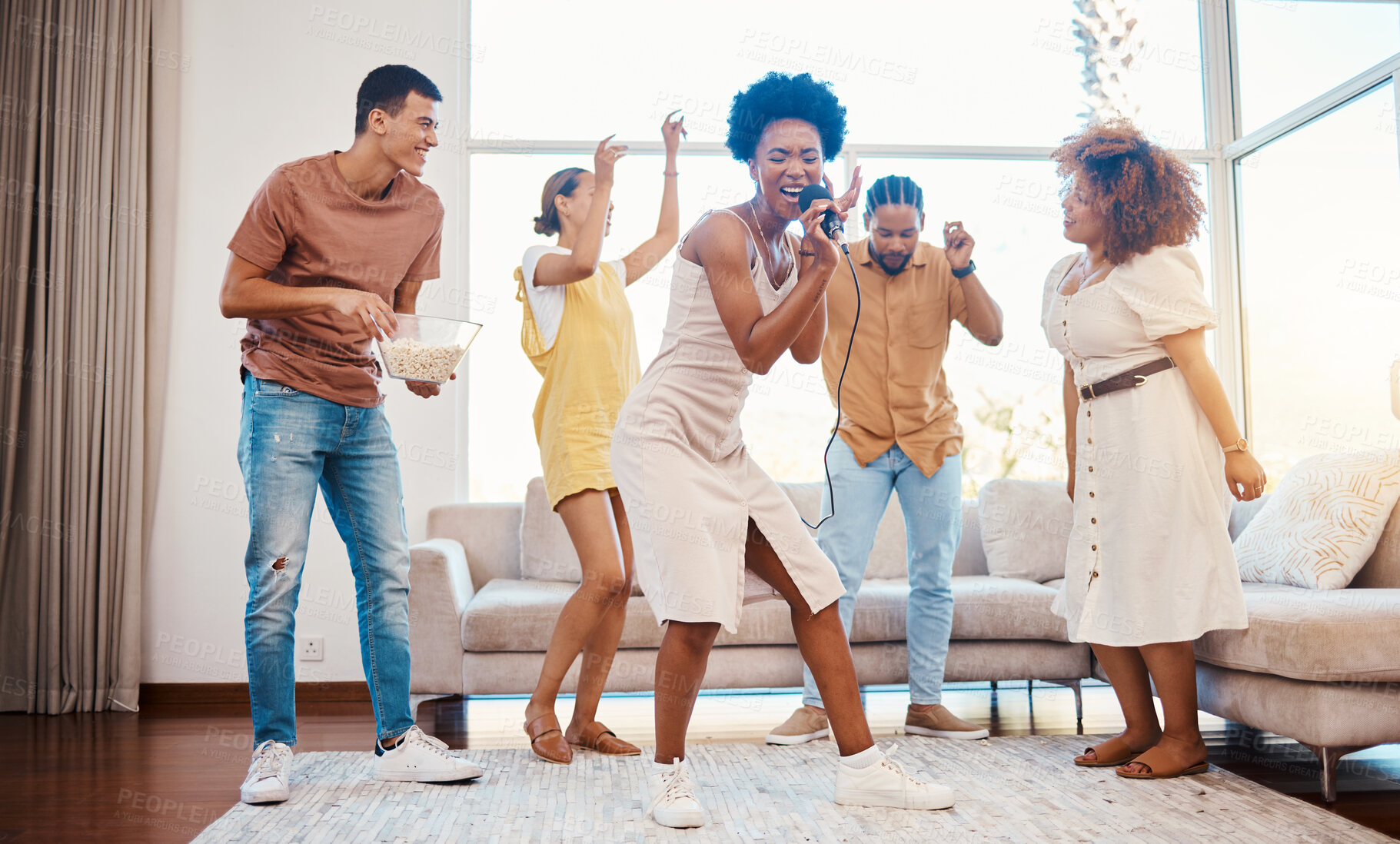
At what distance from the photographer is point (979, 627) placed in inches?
125

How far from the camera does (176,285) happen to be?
375 cm

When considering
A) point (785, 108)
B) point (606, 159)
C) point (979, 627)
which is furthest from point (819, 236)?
point (979, 627)

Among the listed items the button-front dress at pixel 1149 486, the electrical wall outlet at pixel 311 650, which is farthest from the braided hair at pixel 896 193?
the electrical wall outlet at pixel 311 650

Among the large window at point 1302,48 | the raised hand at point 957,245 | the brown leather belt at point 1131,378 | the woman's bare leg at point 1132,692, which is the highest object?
the large window at point 1302,48

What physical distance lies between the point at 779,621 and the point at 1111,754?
3.50ft

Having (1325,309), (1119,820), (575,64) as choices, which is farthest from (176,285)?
(1325,309)

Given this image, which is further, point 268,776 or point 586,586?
point 586,586

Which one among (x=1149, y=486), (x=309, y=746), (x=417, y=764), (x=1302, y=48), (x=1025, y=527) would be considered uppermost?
(x=1302, y=48)

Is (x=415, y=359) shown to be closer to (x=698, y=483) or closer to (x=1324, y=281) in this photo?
(x=698, y=483)

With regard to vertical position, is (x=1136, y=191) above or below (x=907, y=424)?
above

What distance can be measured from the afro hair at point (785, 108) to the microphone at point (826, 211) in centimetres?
23

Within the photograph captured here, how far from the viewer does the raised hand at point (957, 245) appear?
2723 mm

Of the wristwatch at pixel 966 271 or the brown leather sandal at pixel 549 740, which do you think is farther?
the wristwatch at pixel 966 271

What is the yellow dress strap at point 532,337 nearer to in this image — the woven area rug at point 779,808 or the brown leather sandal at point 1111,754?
the woven area rug at point 779,808
